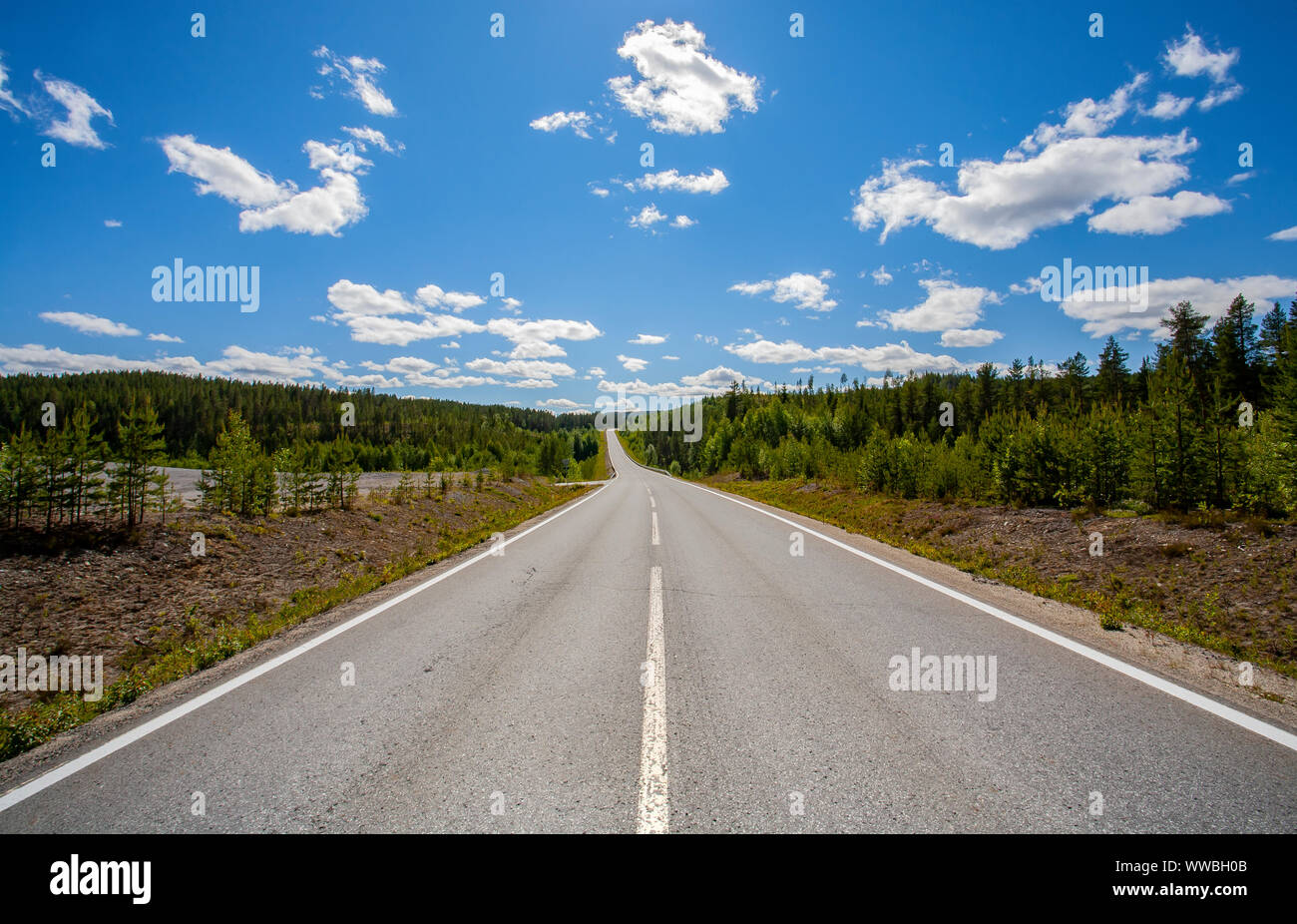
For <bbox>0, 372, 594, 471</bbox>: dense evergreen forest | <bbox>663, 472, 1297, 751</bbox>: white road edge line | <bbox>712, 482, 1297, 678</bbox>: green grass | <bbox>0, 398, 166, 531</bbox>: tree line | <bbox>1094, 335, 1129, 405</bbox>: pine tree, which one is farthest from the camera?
<bbox>0, 372, 594, 471</bbox>: dense evergreen forest

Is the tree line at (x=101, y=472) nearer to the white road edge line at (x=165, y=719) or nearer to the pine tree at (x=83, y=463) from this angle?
the pine tree at (x=83, y=463)

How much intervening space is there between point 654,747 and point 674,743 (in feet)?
0.47

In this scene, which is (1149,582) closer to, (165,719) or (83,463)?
(165,719)

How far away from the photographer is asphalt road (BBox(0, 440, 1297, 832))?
259 cm

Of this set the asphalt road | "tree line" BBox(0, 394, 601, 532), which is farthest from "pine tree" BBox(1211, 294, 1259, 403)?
"tree line" BBox(0, 394, 601, 532)

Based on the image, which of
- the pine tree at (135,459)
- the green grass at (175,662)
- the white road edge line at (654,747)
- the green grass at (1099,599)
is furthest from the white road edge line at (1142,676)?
the pine tree at (135,459)

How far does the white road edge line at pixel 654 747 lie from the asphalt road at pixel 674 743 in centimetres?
2

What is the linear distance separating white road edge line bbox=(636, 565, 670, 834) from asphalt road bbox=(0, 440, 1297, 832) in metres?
0.02

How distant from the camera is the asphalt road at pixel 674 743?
102 inches

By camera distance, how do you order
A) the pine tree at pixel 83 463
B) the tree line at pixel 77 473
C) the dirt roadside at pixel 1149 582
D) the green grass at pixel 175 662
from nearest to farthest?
the green grass at pixel 175 662 < the dirt roadside at pixel 1149 582 < the tree line at pixel 77 473 < the pine tree at pixel 83 463

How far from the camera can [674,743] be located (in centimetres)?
324

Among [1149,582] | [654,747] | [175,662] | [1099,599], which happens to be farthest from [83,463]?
[1149,582]

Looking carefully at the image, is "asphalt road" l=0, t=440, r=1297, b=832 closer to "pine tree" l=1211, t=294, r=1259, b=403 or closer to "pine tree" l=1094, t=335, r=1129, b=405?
"pine tree" l=1211, t=294, r=1259, b=403
